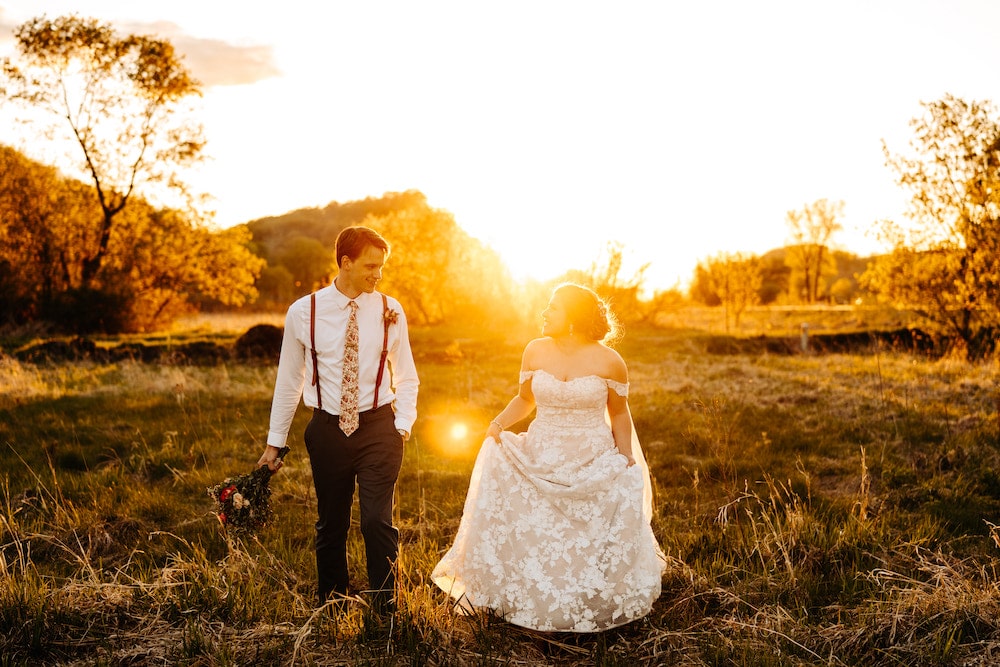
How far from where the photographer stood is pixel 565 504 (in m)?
4.33

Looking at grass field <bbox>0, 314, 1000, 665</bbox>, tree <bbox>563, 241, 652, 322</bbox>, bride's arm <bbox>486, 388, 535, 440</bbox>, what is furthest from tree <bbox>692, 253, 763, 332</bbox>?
bride's arm <bbox>486, 388, 535, 440</bbox>

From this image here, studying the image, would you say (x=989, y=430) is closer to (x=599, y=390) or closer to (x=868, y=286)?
(x=599, y=390)

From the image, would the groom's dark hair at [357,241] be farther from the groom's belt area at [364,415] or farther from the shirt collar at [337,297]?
the groom's belt area at [364,415]

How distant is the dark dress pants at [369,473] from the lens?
13.7 ft

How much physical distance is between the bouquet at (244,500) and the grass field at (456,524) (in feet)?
1.97

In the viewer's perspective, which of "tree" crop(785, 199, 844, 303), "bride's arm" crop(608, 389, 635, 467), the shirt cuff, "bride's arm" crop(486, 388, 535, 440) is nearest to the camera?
the shirt cuff

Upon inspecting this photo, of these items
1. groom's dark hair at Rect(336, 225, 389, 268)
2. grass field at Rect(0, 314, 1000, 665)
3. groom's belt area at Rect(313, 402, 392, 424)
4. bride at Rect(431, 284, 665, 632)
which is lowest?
grass field at Rect(0, 314, 1000, 665)

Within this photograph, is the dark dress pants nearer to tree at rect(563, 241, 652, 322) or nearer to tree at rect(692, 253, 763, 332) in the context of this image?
tree at rect(563, 241, 652, 322)

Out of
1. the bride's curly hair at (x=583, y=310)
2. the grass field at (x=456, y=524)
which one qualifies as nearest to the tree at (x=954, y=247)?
the grass field at (x=456, y=524)

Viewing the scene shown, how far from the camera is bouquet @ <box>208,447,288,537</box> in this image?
4.18m

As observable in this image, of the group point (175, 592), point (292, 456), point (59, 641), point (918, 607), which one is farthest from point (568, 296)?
point (292, 456)

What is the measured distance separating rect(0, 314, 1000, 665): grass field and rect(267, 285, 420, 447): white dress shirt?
3.31 ft

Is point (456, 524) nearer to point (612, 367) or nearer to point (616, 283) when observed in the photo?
point (612, 367)

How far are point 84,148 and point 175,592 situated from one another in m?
27.1
